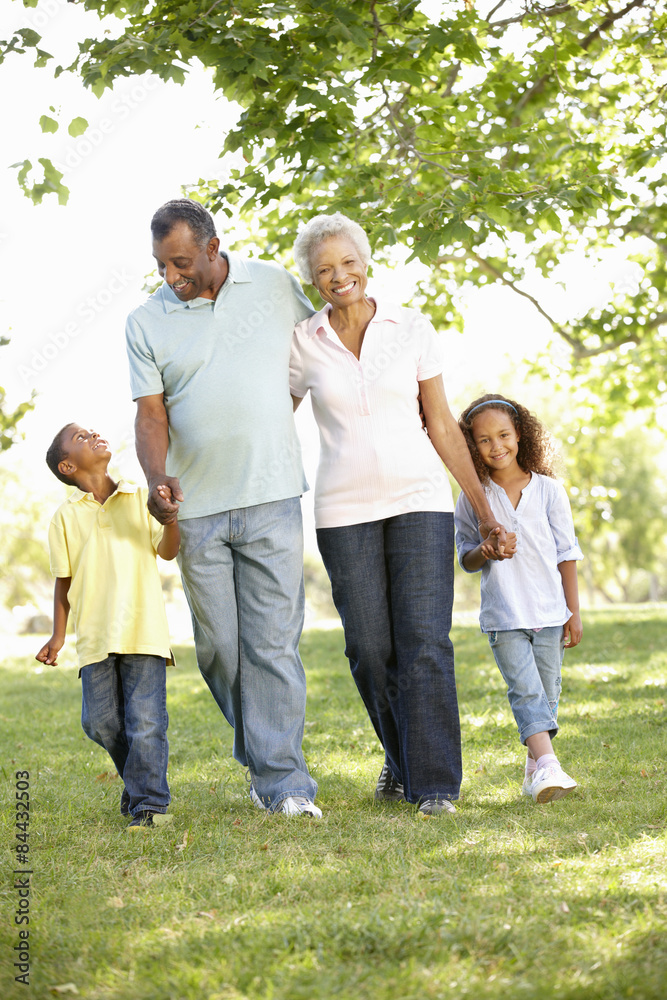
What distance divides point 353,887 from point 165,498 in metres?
1.65

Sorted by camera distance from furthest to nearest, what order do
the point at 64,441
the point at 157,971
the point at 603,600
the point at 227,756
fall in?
the point at 603,600 → the point at 227,756 → the point at 64,441 → the point at 157,971

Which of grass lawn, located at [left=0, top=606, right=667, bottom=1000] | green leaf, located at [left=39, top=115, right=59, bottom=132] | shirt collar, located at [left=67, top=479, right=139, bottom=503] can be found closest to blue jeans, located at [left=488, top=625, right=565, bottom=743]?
grass lawn, located at [left=0, top=606, right=667, bottom=1000]

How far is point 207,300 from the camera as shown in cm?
429

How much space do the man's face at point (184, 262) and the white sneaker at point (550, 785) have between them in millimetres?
2593

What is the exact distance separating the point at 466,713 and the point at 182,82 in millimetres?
4438

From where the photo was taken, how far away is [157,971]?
2.49 metres

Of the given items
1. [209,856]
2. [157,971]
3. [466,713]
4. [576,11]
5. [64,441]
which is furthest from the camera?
[576,11]

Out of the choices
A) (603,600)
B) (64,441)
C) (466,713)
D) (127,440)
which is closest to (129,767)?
(64,441)

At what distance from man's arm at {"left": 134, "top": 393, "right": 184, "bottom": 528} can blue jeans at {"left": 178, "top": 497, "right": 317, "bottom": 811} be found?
0.29 m

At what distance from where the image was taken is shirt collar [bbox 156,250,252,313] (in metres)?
4.27

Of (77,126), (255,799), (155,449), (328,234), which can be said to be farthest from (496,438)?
(77,126)

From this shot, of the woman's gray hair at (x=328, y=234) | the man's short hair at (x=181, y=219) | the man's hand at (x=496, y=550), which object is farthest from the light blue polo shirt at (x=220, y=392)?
the man's hand at (x=496, y=550)

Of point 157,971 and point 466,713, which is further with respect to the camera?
point 466,713

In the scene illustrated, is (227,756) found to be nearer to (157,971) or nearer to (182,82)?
(157,971)
